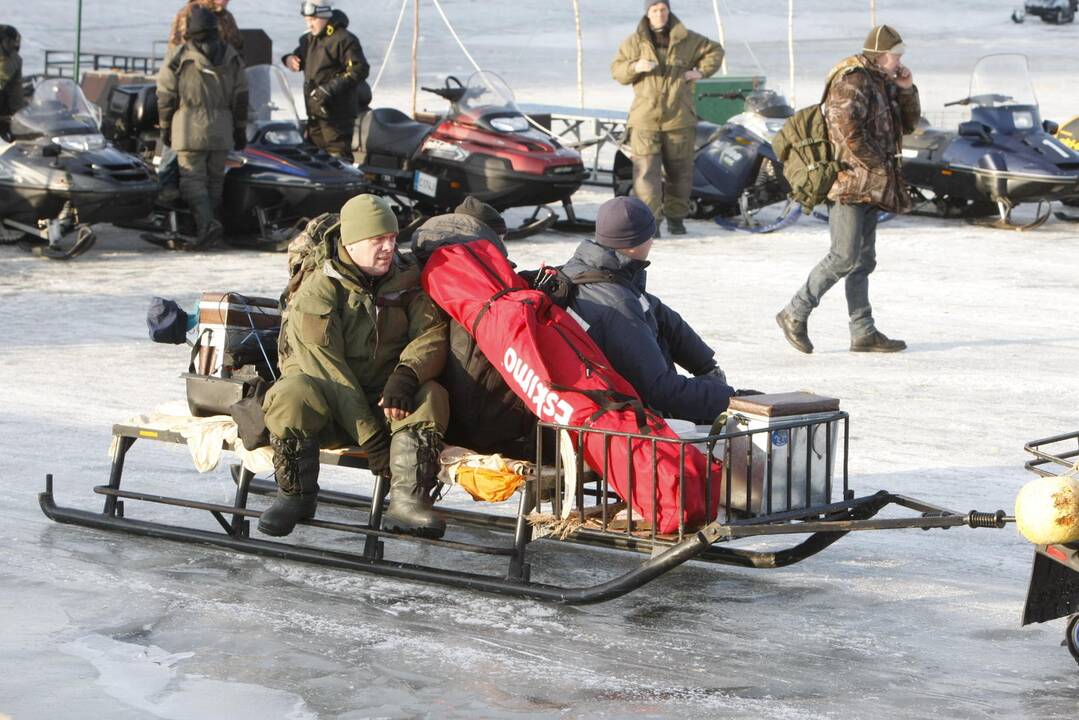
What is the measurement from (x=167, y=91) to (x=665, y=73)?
3700 millimetres

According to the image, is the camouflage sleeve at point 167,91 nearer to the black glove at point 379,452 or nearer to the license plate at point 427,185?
the license plate at point 427,185

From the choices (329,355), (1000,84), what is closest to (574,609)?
(329,355)

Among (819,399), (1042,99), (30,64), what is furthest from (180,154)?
(30,64)

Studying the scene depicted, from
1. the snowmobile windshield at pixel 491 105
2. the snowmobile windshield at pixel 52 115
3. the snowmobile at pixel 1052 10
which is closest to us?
the snowmobile windshield at pixel 52 115

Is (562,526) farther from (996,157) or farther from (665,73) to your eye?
(996,157)

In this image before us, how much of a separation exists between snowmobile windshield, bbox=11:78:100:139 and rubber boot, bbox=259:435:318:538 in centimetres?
718

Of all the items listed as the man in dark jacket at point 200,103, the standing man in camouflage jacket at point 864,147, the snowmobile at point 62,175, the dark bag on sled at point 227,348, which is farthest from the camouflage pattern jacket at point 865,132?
the snowmobile at point 62,175

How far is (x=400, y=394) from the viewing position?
484cm

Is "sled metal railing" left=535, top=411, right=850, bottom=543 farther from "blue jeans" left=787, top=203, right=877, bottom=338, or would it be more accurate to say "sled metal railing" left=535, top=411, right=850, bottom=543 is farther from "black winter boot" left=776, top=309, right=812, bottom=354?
"black winter boot" left=776, top=309, right=812, bottom=354

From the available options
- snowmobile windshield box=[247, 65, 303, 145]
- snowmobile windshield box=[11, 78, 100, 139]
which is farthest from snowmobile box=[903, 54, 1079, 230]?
snowmobile windshield box=[11, 78, 100, 139]

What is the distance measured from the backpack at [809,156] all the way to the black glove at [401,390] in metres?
3.88

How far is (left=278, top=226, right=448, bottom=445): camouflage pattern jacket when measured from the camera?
4.97 m

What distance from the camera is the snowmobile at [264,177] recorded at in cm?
1191

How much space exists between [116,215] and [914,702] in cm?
849
